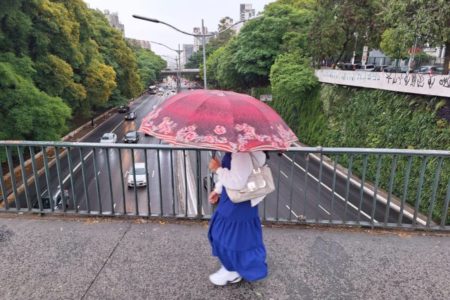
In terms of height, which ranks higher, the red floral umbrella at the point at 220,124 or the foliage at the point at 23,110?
the red floral umbrella at the point at 220,124

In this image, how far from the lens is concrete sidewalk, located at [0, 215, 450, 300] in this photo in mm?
2615

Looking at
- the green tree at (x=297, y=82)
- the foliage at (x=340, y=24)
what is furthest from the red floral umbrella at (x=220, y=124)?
the foliage at (x=340, y=24)

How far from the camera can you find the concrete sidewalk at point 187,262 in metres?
2.62

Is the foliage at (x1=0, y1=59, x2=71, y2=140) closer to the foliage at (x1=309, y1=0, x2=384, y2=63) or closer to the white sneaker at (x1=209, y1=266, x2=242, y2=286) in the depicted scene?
the white sneaker at (x1=209, y1=266, x2=242, y2=286)

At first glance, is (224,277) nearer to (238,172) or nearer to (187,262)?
(187,262)

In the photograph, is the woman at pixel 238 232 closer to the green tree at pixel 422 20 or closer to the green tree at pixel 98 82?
the green tree at pixel 422 20

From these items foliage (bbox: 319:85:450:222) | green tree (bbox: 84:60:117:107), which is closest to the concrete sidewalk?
foliage (bbox: 319:85:450:222)

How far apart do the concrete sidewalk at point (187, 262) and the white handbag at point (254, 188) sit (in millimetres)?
823

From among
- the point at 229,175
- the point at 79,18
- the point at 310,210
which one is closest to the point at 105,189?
the point at 310,210

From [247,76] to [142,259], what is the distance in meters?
28.9

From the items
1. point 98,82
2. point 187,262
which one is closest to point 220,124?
point 187,262

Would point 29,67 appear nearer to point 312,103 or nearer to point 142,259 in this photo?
point 142,259

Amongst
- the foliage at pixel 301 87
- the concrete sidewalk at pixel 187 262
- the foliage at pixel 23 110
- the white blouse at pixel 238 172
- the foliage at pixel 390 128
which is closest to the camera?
the white blouse at pixel 238 172

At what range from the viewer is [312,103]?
936 inches
